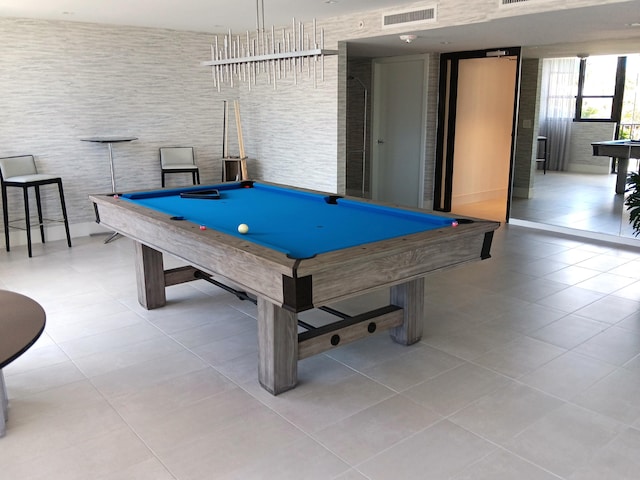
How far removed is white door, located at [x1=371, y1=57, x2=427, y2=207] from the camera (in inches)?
313

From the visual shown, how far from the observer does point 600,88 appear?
6332 mm

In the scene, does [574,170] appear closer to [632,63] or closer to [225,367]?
[632,63]

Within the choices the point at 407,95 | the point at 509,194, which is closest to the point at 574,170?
the point at 509,194

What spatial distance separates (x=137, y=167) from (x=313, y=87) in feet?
8.44

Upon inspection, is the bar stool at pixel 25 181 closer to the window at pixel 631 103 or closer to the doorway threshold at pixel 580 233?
the doorway threshold at pixel 580 233

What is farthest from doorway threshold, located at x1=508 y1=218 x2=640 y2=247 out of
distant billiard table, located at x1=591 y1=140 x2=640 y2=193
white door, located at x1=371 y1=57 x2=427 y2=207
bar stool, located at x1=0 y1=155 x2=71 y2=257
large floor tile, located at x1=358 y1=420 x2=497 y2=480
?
bar stool, located at x1=0 y1=155 x2=71 y2=257

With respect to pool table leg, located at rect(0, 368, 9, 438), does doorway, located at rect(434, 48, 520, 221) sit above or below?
above

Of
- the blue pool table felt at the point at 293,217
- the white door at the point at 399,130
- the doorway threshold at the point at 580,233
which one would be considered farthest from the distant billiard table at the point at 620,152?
the blue pool table felt at the point at 293,217

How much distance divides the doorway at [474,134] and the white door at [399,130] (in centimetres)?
29

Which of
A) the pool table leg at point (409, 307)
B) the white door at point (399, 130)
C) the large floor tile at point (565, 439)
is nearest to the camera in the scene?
the large floor tile at point (565, 439)

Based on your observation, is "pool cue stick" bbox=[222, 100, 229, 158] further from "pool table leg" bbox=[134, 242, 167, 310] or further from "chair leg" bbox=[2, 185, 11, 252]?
"pool table leg" bbox=[134, 242, 167, 310]

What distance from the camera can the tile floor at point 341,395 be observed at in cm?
242

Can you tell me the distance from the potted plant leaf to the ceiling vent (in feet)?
8.82

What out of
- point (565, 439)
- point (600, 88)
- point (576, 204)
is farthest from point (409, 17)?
point (565, 439)
